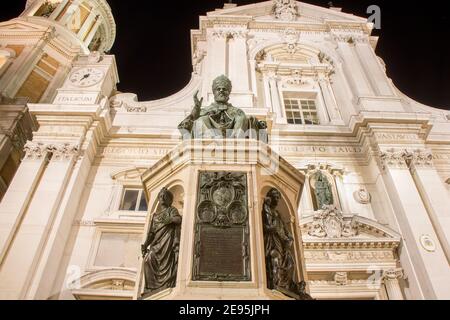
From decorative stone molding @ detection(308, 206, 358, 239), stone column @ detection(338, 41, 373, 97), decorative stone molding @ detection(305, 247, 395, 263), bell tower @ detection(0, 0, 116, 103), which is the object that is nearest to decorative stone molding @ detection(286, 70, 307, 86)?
stone column @ detection(338, 41, 373, 97)

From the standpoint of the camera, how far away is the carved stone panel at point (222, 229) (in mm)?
4973

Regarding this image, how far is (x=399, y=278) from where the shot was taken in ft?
34.0

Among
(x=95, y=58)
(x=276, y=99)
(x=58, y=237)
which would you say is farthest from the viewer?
(x=95, y=58)

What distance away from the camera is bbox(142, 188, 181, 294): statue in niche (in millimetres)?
5168

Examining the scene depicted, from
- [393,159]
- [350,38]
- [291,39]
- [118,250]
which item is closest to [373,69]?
[350,38]

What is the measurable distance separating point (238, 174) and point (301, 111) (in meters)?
11.1

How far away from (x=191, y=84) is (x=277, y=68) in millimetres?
3972

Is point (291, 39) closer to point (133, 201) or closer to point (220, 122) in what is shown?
point (133, 201)

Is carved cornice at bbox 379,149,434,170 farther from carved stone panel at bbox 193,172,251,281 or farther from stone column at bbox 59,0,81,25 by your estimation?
stone column at bbox 59,0,81,25

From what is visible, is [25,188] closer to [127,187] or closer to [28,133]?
[127,187]

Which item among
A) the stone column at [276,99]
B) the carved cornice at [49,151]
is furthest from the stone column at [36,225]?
the stone column at [276,99]

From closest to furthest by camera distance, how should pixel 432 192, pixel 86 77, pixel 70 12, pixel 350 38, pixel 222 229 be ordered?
pixel 222 229
pixel 432 192
pixel 86 77
pixel 350 38
pixel 70 12

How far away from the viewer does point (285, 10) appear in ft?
69.6
